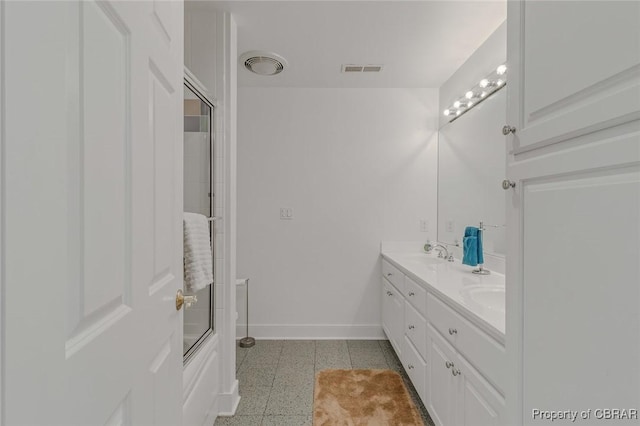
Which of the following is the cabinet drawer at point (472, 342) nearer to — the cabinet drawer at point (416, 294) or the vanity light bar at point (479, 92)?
the cabinet drawer at point (416, 294)

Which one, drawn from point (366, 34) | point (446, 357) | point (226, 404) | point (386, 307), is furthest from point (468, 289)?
point (366, 34)

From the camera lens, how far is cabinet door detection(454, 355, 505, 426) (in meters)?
1.03

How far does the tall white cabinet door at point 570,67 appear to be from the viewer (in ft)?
1.64

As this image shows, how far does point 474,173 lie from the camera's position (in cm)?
229

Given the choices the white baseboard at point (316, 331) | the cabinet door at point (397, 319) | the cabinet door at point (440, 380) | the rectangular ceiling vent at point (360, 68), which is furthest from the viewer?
the white baseboard at point (316, 331)

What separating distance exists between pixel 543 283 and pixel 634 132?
0.35 meters

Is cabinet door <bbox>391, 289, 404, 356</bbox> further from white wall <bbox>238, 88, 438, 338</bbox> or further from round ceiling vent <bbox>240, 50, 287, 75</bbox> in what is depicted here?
round ceiling vent <bbox>240, 50, 287, 75</bbox>

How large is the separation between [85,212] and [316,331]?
2.74m

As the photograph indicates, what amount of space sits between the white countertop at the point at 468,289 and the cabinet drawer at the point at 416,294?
5cm

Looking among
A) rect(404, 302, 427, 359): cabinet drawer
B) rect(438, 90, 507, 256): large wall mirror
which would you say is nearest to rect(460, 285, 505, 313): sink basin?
rect(404, 302, 427, 359): cabinet drawer

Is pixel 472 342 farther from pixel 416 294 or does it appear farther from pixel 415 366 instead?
pixel 415 366

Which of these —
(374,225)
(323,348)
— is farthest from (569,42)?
(323,348)

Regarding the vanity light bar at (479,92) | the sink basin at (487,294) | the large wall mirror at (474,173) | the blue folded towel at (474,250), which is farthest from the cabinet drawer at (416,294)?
the vanity light bar at (479,92)

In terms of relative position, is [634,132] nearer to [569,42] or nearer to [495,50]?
[569,42]
